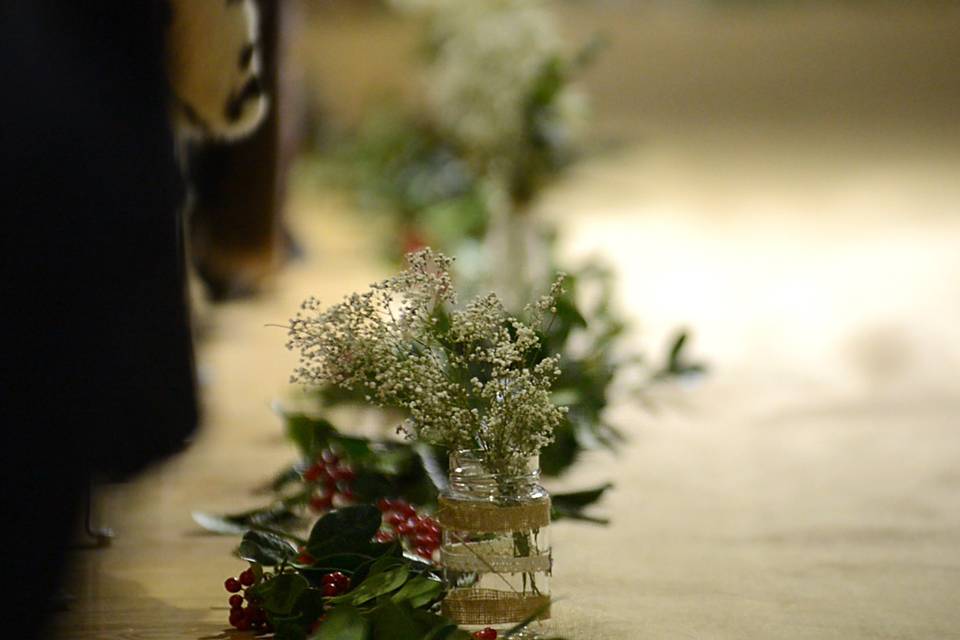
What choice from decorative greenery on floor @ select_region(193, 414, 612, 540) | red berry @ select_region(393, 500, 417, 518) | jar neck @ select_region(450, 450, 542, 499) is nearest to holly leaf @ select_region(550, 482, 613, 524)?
decorative greenery on floor @ select_region(193, 414, 612, 540)

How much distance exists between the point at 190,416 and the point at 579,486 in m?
0.53

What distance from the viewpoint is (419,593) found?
106cm

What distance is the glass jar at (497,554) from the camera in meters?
1.08

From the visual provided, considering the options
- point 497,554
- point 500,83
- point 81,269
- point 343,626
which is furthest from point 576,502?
point 500,83

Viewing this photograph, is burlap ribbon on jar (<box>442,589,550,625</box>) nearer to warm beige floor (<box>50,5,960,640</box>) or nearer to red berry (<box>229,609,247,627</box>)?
warm beige floor (<box>50,5,960,640</box>)

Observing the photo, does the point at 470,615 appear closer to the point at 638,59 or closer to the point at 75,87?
the point at 75,87

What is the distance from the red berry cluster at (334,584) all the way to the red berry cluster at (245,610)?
2.4 inches

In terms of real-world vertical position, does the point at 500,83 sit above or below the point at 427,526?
above

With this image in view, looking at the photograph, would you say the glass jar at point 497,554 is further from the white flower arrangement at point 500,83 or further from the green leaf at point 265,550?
the white flower arrangement at point 500,83

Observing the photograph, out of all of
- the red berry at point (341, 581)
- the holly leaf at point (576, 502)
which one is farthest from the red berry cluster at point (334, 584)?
the holly leaf at point (576, 502)

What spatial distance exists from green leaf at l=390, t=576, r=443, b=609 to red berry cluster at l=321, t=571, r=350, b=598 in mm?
58

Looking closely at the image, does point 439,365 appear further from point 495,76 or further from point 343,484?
point 495,76

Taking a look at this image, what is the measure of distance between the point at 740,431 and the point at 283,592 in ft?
3.60

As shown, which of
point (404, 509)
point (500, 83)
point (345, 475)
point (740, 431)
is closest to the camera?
point (404, 509)
